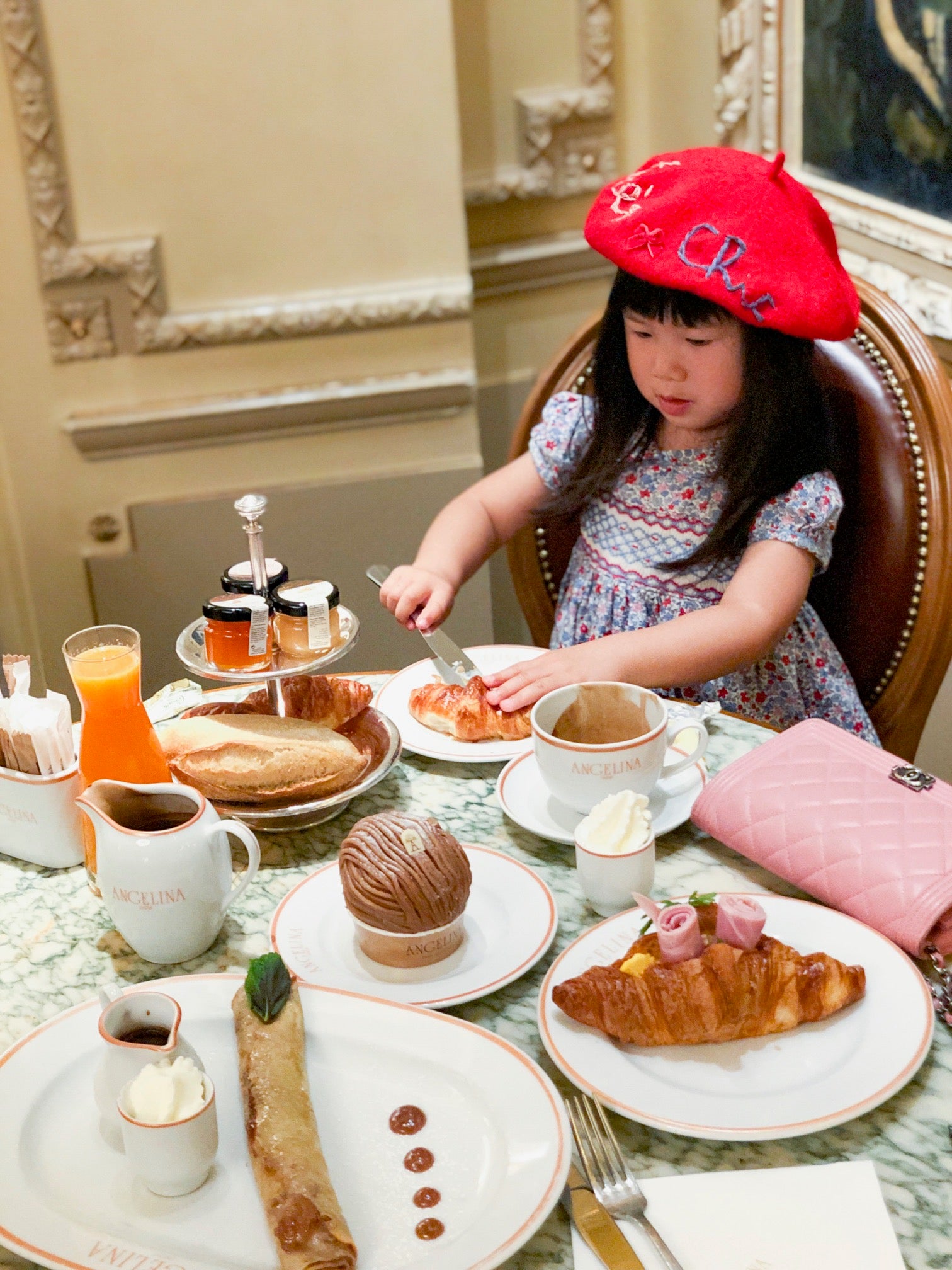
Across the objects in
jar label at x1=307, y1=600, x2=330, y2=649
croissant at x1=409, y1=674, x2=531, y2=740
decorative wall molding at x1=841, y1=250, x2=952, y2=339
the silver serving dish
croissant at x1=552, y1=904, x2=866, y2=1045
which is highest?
decorative wall molding at x1=841, y1=250, x2=952, y2=339

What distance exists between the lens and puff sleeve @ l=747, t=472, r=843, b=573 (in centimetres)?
147

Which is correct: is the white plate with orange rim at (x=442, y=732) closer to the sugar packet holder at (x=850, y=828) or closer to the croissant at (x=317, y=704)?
the croissant at (x=317, y=704)

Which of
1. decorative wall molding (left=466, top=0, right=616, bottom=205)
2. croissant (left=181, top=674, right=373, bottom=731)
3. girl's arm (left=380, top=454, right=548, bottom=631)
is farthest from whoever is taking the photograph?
decorative wall molding (left=466, top=0, right=616, bottom=205)

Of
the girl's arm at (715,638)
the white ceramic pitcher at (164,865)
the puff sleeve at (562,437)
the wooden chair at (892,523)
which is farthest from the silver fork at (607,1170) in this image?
the puff sleeve at (562,437)

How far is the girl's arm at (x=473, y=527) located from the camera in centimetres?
159

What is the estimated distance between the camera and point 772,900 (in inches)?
37.3

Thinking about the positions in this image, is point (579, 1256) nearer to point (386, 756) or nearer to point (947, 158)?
point (386, 756)

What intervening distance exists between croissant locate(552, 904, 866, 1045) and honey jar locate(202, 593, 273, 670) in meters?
0.38

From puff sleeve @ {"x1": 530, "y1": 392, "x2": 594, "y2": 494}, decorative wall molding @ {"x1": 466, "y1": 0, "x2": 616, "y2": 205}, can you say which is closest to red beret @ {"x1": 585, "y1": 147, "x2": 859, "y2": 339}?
puff sleeve @ {"x1": 530, "y1": 392, "x2": 594, "y2": 494}

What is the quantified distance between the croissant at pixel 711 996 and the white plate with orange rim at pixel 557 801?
8.4 inches

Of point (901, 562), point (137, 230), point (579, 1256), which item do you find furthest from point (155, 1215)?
point (137, 230)

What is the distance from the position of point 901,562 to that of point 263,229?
4.44 feet

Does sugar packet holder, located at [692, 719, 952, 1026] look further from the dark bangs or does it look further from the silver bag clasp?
the dark bangs

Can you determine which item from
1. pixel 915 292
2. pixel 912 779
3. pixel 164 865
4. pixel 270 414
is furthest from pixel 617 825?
pixel 270 414
